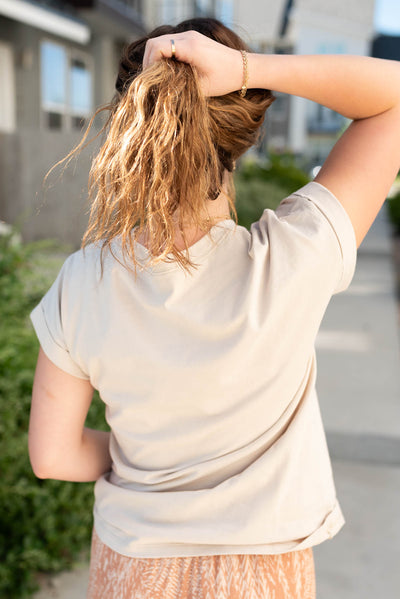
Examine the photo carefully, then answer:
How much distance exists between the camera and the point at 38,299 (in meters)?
3.13

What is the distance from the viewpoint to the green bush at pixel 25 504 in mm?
2363

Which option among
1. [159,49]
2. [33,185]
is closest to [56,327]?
[159,49]

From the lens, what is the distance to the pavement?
2805mm

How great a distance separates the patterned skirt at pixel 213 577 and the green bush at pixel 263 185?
26.1 feet

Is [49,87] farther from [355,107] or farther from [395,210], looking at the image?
[355,107]

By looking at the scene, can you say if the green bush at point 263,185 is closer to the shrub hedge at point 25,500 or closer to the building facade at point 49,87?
the building facade at point 49,87

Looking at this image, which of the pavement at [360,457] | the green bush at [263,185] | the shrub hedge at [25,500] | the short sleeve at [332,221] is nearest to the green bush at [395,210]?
the green bush at [263,185]

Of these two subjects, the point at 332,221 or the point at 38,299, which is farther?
the point at 38,299

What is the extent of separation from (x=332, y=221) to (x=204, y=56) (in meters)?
0.35

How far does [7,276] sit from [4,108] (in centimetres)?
871

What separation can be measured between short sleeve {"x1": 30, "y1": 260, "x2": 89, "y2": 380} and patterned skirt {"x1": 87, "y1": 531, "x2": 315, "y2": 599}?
0.40 m

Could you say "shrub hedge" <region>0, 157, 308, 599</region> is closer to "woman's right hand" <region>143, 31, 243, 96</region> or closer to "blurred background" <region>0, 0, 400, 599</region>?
"blurred background" <region>0, 0, 400, 599</region>

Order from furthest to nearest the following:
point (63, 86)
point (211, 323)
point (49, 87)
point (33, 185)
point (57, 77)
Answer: point (63, 86) → point (57, 77) → point (49, 87) → point (33, 185) → point (211, 323)

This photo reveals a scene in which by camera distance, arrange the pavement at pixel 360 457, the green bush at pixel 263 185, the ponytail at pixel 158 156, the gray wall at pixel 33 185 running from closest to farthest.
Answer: the ponytail at pixel 158 156
the pavement at pixel 360 457
the gray wall at pixel 33 185
the green bush at pixel 263 185
